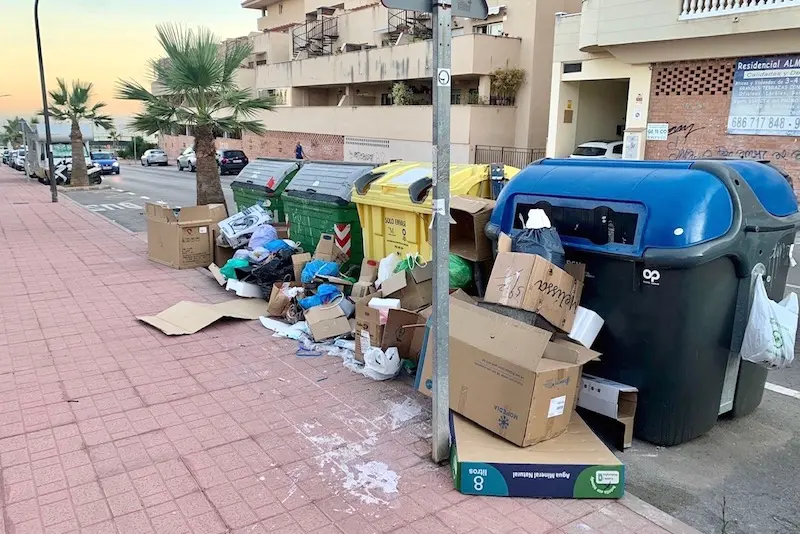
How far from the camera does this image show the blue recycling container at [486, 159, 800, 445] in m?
3.42

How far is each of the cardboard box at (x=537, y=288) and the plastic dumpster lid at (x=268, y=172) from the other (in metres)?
5.52

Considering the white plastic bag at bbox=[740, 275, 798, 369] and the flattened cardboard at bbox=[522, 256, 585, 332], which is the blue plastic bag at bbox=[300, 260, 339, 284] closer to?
the flattened cardboard at bbox=[522, 256, 585, 332]

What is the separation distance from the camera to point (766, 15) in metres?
13.9

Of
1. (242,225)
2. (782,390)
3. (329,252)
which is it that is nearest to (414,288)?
(329,252)

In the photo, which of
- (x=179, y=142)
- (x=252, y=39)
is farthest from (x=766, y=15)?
(x=179, y=142)

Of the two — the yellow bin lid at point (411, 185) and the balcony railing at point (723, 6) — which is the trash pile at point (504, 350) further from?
the balcony railing at point (723, 6)

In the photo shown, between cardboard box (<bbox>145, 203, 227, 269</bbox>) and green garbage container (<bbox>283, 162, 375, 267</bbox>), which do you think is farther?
cardboard box (<bbox>145, 203, 227, 269</bbox>)

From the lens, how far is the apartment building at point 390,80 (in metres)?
22.7

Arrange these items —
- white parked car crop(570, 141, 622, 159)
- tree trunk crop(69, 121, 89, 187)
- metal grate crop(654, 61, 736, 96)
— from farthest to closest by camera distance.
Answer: tree trunk crop(69, 121, 89, 187)
white parked car crop(570, 141, 622, 159)
metal grate crop(654, 61, 736, 96)

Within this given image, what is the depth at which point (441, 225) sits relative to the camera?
3.27 metres

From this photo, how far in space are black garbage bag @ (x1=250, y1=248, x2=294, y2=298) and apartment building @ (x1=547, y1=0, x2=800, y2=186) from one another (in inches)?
517

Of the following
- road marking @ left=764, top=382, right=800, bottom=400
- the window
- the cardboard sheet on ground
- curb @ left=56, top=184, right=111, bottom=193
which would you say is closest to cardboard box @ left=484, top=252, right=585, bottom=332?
road marking @ left=764, top=382, right=800, bottom=400

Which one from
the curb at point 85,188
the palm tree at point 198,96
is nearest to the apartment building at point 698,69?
the palm tree at point 198,96

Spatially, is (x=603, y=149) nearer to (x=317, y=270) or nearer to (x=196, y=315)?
(x=317, y=270)
